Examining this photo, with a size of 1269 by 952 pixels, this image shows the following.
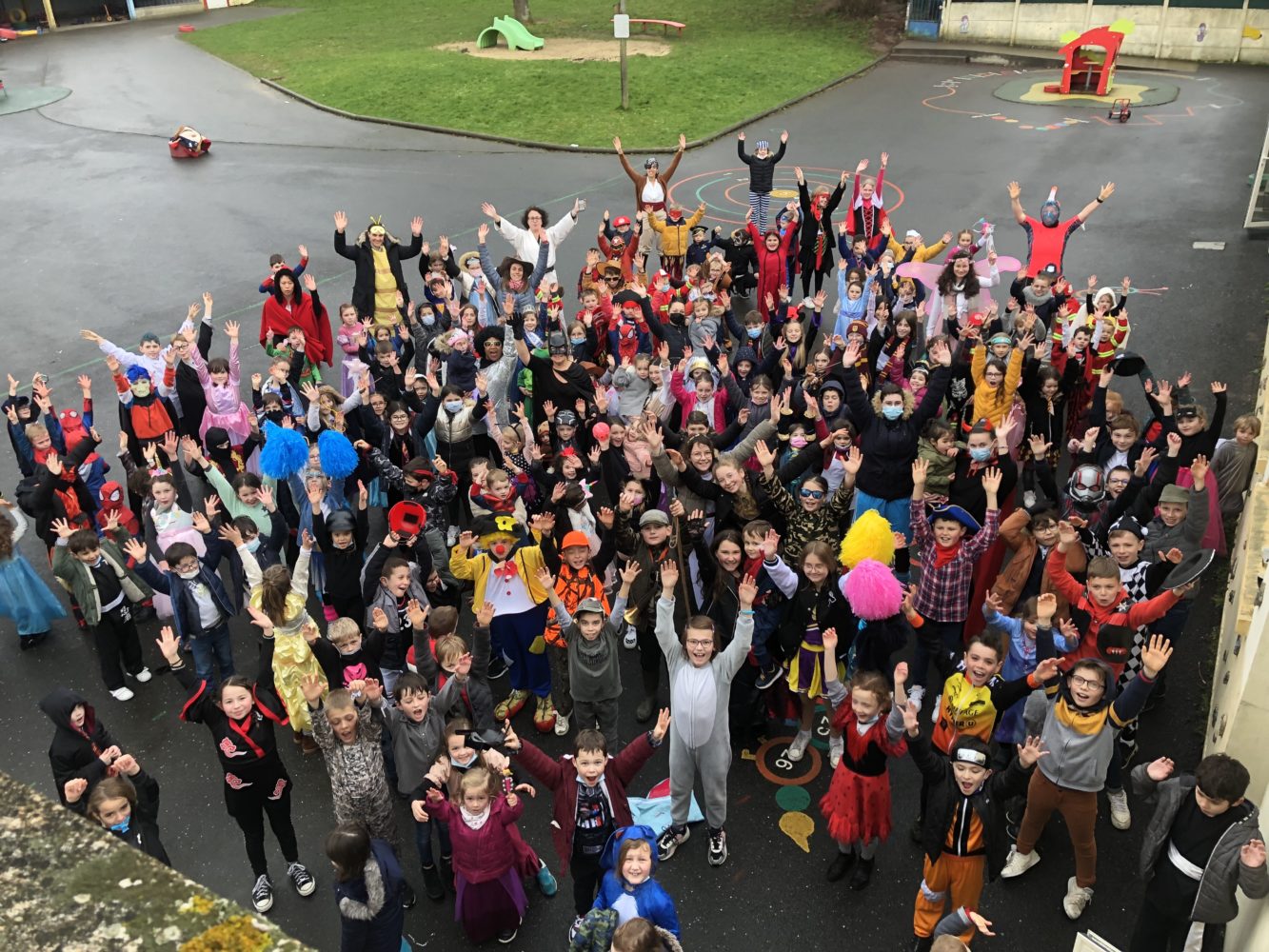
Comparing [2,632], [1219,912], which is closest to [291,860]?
[2,632]

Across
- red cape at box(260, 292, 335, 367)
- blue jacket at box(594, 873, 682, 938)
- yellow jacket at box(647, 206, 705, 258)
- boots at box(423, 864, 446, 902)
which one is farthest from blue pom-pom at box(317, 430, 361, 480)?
yellow jacket at box(647, 206, 705, 258)

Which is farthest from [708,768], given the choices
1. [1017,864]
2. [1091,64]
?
[1091,64]

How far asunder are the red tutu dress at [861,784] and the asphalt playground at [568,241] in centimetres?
47

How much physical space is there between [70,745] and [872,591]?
4872 mm

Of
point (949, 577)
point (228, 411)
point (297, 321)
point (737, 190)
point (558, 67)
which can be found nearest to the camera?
point (949, 577)

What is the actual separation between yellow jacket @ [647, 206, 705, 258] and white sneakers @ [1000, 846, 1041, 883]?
31.4ft

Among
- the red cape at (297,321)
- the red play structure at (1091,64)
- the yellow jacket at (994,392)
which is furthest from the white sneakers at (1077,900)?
the red play structure at (1091,64)

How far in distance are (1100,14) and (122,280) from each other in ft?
92.7

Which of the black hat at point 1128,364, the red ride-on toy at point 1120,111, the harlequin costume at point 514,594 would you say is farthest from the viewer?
the red ride-on toy at point 1120,111

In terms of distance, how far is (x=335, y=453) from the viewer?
8281 millimetres

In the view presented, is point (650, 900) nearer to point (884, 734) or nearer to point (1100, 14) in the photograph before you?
point (884, 734)

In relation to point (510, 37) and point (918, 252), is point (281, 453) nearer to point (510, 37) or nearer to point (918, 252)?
point (918, 252)

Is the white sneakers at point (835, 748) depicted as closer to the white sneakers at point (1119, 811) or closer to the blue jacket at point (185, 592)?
the white sneakers at point (1119, 811)

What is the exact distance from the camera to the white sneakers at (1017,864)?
5953 millimetres
